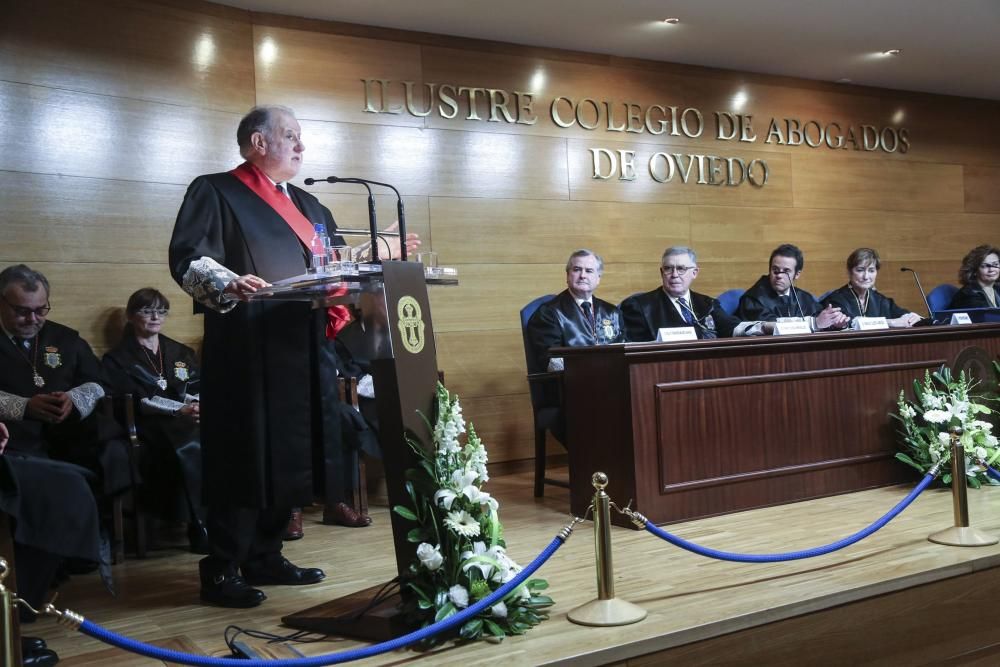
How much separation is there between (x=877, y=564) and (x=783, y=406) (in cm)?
140

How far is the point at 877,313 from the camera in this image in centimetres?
600

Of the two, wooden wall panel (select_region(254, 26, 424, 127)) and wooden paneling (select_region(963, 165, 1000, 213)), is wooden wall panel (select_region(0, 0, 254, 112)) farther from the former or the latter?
wooden paneling (select_region(963, 165, 1000, 213))

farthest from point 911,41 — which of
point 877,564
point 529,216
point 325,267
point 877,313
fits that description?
point 325,267

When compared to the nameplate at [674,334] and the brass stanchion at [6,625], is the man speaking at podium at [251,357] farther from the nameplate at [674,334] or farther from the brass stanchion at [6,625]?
the nameplate at [674,334]

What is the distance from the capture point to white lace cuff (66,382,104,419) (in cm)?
392

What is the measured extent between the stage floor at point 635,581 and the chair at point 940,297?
93.5 inches

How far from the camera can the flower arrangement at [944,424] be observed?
14.4ft

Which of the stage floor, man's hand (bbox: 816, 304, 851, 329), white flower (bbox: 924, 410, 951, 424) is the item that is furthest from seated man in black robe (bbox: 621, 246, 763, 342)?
the stage floor

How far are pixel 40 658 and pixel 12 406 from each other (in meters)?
1.48

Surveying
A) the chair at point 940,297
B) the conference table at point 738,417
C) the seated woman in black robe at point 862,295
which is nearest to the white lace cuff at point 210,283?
the conference table at point 738,417

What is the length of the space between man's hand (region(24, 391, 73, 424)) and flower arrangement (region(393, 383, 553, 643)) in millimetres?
1957

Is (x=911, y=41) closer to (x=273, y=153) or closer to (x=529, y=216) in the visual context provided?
(x=529, y=216)

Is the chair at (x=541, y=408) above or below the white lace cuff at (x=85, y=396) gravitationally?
below

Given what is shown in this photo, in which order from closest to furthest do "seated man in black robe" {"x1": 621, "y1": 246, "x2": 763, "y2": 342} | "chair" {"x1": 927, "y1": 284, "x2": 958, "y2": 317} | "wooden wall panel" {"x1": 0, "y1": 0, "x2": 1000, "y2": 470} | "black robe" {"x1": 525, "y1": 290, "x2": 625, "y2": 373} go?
"wooden wall panel" {"x1": 0, "y1": 0, "x2": 1000, "y2": 470} → "black robe" {"x1": 525, "y1": 290, "x2": 625, "y2": 373} → "seated man in black robe" {"x1": 621, "y1": 246, "x2": 763, "y2": 342} → "chair" {"x1": 927, "y1": 284, "x2": 958, "y2": 317}
